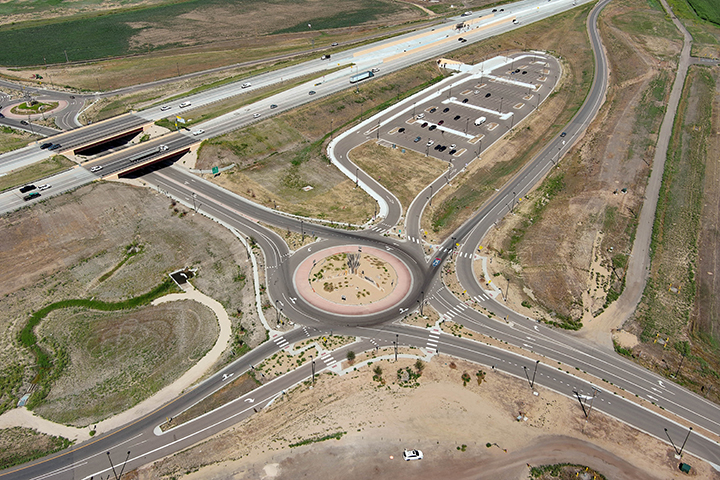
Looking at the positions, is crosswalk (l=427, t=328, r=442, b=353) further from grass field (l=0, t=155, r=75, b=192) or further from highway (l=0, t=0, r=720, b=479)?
grass field (l=0, t=155, r=75, b=192)

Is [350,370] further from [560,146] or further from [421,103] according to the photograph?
[421,103]

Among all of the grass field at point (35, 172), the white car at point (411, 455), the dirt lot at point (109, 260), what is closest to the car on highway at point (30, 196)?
the dirt lot at point (109, 260)

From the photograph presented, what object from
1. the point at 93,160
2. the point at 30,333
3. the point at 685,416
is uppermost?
the point at 93,160

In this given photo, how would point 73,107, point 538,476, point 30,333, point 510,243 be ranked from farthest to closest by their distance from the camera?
1. point 73,107
2. point 510,243
3. point 30,333
4. point 538,476

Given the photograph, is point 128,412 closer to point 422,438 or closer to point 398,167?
point 422,438

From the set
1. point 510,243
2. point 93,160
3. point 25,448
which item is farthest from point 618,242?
point 93,160

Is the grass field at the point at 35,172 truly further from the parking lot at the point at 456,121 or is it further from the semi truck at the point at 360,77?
the semi truck at the point at 360,77

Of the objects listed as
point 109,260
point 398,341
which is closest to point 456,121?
point 398,341
